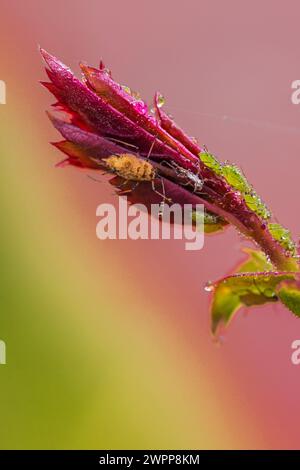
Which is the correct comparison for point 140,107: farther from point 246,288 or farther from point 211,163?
point 246,288

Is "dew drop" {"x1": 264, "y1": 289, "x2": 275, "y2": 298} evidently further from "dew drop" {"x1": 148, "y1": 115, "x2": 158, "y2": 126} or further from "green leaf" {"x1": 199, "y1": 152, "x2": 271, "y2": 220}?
"dew drop" {"x1": 148, "y1": 115, "x2": 158, "y2": 126}

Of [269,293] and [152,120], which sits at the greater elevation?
[152,120]

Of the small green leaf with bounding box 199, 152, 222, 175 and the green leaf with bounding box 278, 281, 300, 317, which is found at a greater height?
the small green leaf with bounding box 199, 152, 222, 175

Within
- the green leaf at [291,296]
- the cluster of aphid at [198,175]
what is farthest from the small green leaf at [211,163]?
the green leaf at [291,296]

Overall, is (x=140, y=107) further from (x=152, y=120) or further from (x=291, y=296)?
(x=291, y=296)

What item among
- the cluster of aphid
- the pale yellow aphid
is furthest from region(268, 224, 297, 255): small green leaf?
the pale yellow aphid

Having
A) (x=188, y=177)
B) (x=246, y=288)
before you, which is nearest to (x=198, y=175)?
(x=188, y=177)

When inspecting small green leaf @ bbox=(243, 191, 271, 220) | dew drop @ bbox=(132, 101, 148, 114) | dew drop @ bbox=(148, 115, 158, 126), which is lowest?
small green leaf @ bbox=(243, 191, 271, 220)

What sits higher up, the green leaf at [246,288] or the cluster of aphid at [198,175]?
the cluster of aphid at [198,175]

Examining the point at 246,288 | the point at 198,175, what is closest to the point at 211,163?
the point at 198,175

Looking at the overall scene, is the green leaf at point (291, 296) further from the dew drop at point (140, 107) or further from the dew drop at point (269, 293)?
the dew drop at point (140, 107)

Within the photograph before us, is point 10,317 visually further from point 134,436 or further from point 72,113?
point 72,113
